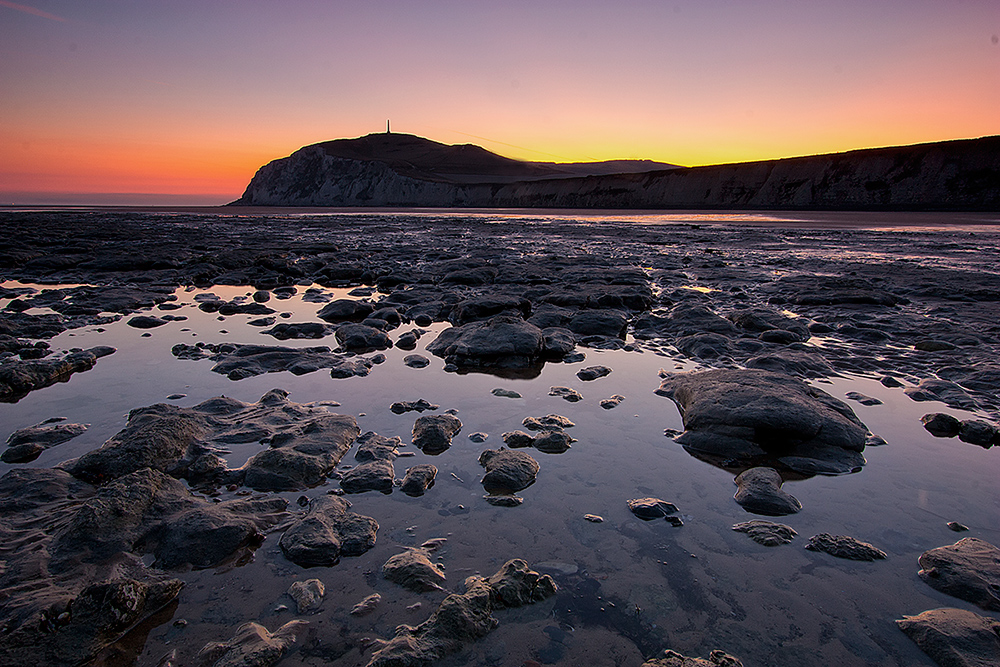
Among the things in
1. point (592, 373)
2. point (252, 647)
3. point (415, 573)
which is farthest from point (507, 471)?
point (592, 373)

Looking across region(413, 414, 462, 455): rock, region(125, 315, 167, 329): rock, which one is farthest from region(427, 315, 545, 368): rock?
region(125, 315, 167, 329): rock

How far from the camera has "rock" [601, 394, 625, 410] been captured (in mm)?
3439

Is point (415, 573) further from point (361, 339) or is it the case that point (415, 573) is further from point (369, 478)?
point (361, 339)

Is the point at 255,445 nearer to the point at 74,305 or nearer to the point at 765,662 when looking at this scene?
the point at 765,662

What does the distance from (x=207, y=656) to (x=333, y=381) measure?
2.53 metres

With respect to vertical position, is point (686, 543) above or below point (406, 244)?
below

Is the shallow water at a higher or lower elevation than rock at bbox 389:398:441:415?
lower

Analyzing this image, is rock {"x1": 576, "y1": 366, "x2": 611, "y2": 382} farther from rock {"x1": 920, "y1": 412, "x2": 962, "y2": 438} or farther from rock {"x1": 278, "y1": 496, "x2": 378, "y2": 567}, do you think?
rock {"x1": 278, "y1": 496, "x2": 378, "y2": 567}

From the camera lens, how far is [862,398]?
354 centimetres

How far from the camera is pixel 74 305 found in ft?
20.5

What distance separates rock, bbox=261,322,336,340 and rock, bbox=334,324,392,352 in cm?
32

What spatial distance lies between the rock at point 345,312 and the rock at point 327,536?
162 inches

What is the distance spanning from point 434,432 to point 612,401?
4.44ft

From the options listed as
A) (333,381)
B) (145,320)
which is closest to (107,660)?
(333,381)
